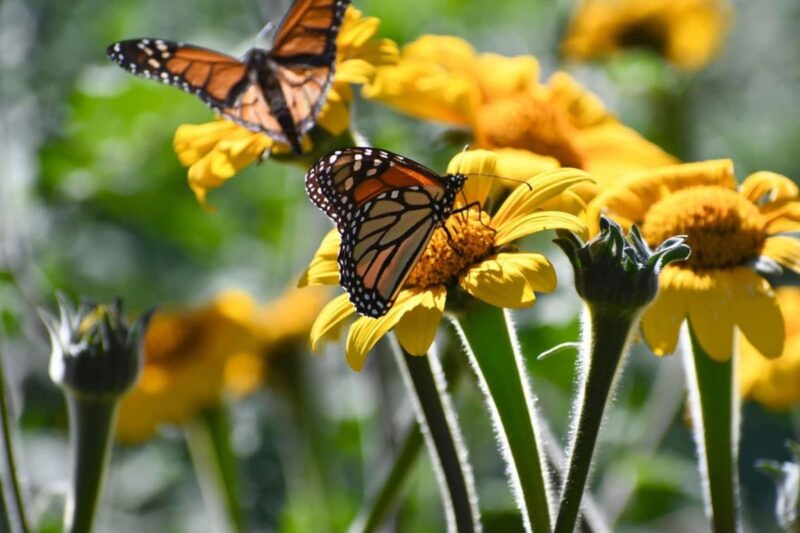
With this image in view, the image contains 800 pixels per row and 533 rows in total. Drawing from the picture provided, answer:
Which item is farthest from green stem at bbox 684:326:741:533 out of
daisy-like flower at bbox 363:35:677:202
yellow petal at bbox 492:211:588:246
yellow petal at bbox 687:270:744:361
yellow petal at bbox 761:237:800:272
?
daisy-like flower at bbox 363:35:677:202

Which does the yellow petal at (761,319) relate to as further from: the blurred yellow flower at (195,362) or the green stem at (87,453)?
the blurred yellow flower at (195,362)

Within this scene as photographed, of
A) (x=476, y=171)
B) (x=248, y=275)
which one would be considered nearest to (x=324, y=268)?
(x=476, y=171)

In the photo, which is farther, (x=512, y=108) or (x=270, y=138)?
(x=512, y=108)

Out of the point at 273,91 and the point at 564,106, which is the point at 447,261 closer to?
the point at 273,91

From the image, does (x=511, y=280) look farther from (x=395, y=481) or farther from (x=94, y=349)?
(x=94, y=349)

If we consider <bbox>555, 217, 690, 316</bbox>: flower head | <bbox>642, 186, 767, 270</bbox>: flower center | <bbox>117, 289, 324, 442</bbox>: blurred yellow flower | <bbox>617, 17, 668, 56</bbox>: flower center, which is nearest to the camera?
<bbox>555, 217, 690, 316</bbox>: flower head

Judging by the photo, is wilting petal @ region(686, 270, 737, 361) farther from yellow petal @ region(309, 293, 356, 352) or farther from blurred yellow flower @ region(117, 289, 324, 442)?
blurred yellow flower @ region(117, 289, 324, 442)
